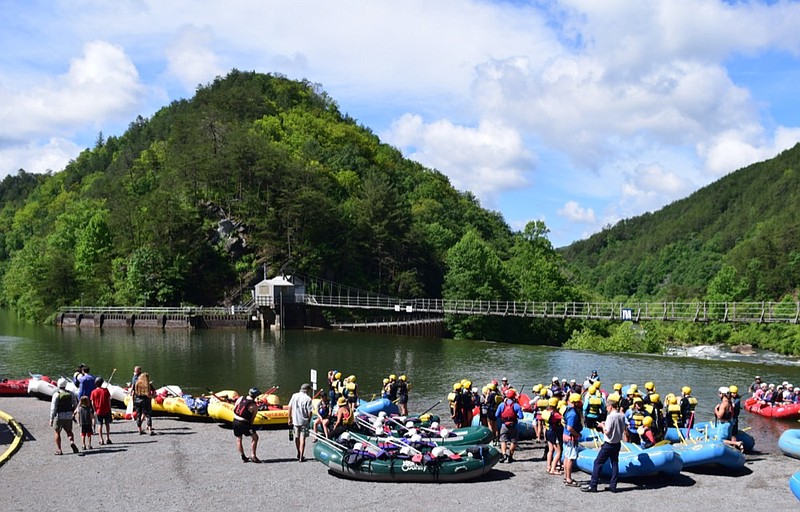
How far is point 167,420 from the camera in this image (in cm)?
2569

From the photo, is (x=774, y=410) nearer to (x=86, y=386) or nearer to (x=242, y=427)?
(x=242, y=427)

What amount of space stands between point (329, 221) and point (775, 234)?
67359 millimetres

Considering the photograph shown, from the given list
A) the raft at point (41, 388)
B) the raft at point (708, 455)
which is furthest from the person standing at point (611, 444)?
the raft at point (41, 388)

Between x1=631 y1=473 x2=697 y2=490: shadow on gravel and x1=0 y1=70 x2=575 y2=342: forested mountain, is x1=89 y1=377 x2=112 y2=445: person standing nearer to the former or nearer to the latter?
x1=631 y1=473 x2=697 y2=490: shadow on gravel

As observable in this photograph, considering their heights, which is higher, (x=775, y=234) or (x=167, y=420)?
(x=775, y=234)

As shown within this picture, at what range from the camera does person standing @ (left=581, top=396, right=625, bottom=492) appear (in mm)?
16156

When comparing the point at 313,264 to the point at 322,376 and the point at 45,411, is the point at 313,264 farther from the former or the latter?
the point at 45,411

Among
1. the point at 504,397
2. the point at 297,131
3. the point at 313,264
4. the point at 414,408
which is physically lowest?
the point at 414,408

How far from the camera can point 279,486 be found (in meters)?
17.2

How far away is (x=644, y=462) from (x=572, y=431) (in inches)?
88.2

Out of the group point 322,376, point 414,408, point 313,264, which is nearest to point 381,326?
point 313,264

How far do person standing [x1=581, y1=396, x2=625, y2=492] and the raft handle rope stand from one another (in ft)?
47.1

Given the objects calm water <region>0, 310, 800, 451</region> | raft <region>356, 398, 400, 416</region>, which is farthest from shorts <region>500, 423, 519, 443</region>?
calm water <region>0, 310, 800, 451</region>

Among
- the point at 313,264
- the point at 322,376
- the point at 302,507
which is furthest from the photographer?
the point at 313,264
